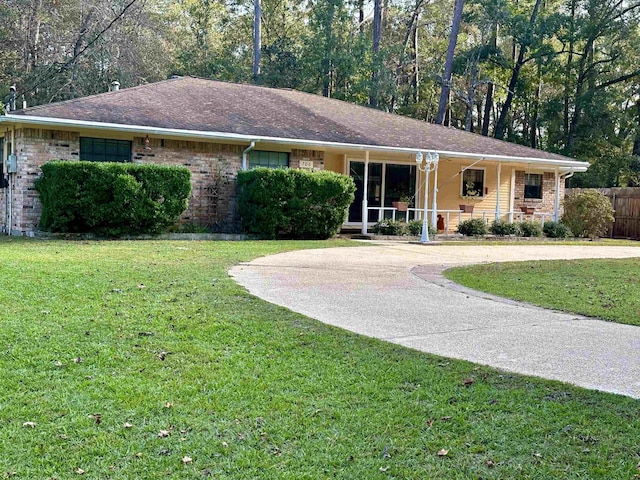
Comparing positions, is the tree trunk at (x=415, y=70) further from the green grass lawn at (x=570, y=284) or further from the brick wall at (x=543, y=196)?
the green grass lawn at (x=570, y=284)

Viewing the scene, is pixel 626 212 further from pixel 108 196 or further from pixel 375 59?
pixel 108 196

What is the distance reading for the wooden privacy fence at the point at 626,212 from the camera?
80.9 feet

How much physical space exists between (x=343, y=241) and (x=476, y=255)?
3.80 m

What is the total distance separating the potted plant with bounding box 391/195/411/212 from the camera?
776 inches

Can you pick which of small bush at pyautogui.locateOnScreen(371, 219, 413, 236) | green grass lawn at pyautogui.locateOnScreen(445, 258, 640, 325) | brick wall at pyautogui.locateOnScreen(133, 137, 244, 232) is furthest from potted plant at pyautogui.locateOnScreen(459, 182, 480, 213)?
green grass lawn at pyautogui.locateOnScreen(445, 258, 640, 325)

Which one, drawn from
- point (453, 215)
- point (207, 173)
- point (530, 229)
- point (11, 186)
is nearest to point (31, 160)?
point (11, 186)

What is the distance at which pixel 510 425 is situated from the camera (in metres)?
3.51

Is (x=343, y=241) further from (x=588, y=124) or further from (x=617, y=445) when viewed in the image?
(x=588, y=124)

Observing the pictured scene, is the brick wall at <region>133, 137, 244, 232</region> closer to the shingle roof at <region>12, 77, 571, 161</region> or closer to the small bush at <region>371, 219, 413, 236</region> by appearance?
the shingle roof at <region>12, 77, 571, 161</region>

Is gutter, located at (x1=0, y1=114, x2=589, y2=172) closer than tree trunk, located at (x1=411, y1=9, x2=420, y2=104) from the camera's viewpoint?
Yes

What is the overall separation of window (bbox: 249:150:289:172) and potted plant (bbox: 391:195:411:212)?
12.4 feet

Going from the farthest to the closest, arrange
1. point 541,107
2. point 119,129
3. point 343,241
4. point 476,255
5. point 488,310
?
point 541,107
point 343,241
point 119,129
point 476,255
point 488,310

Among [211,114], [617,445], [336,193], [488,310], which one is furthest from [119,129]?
[617,445]

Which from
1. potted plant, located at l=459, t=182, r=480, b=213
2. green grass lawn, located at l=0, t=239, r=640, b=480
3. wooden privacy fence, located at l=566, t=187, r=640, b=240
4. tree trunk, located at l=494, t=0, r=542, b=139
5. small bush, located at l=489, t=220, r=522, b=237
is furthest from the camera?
tree trunk, located at l=494, t=0, r=542, b=139
